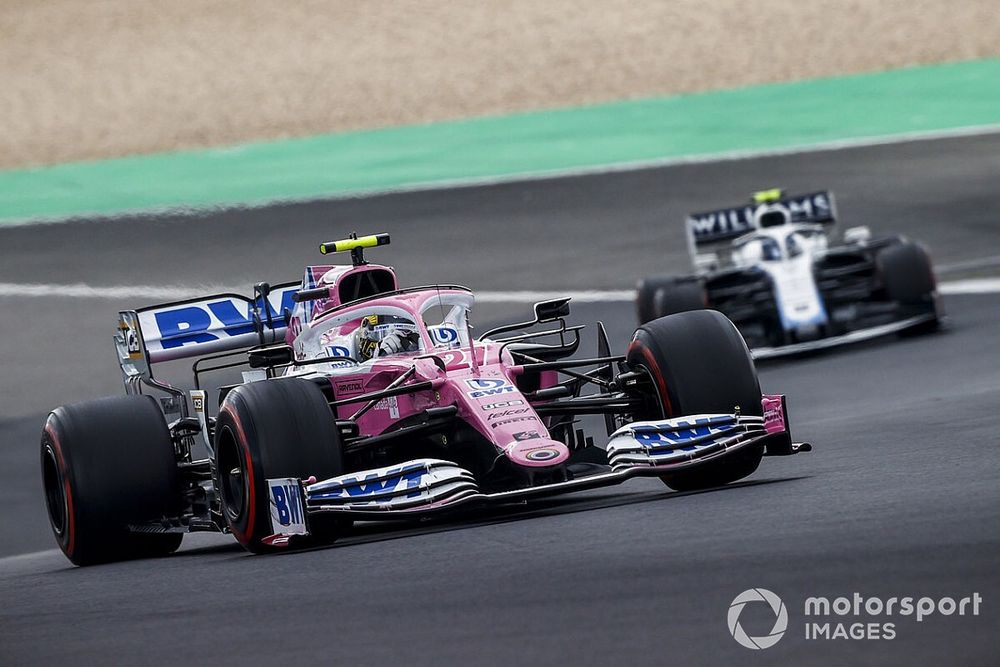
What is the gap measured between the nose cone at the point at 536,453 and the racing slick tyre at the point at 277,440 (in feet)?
2.99

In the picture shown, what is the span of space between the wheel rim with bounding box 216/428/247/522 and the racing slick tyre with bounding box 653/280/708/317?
25.4 feet

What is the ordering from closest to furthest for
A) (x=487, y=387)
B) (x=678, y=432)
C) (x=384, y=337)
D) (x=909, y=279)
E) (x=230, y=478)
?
(x=678, y=432) < (x=487, y=387) < (x=230, y=478) < (x=384, y=337) < (x=909, y=279)

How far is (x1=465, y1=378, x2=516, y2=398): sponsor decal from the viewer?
31.8ft

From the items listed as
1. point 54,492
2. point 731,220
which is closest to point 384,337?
point 54,492

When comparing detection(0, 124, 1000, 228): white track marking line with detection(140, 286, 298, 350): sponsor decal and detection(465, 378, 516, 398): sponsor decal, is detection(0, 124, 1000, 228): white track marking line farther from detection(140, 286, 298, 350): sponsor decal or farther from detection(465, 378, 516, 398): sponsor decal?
detection(465, 378, 516, 398): sponsor decal

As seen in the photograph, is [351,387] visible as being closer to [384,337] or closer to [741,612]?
[384,337]

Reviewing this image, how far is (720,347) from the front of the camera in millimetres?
9867

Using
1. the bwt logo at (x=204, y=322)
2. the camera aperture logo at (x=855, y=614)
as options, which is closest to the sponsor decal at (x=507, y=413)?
the bwt logo at (x=204, y=322)

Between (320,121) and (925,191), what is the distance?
12.5 metres

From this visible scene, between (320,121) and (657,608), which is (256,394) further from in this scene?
(320,121)

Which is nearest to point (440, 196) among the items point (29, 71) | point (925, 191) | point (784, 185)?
point (784, 185)

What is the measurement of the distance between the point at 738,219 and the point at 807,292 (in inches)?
69.0

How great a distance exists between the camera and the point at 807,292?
1681 cm

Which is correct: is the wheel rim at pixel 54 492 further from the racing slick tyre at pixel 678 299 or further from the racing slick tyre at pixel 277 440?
the racing slick tyre at pixel 678 299
